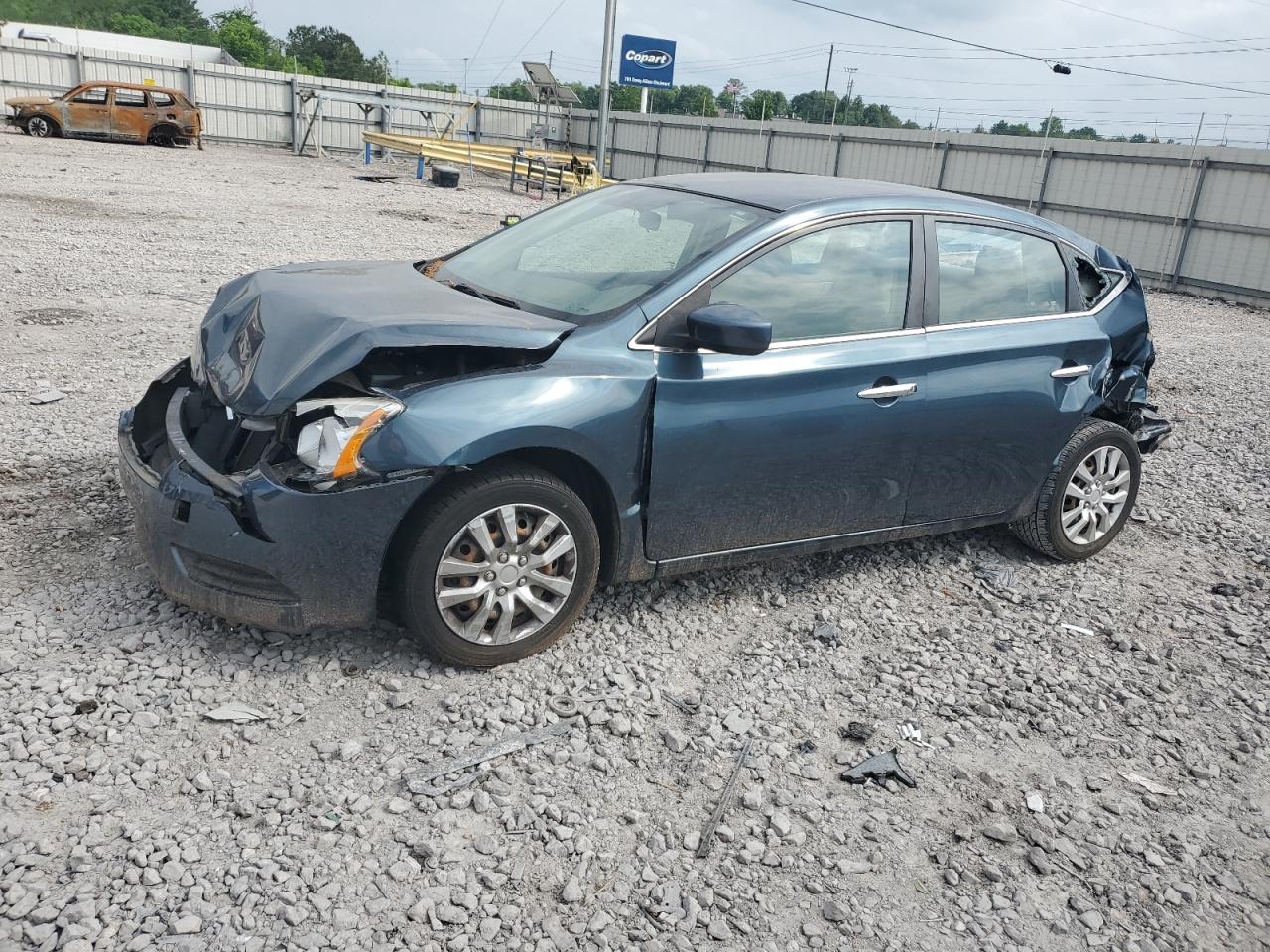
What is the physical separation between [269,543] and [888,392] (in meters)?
2.48

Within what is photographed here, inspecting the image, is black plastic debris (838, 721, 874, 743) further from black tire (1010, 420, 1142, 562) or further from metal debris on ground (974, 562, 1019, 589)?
black tire (1010, 420, 1142, 562)

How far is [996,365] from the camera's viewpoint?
448cm

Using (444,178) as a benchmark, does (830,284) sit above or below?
above

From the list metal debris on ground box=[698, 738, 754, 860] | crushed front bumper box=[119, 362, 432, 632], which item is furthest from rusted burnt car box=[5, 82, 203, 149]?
metal debris on ground box=[698, 738, 754, 860]

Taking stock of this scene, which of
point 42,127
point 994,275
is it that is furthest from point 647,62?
point 994,275

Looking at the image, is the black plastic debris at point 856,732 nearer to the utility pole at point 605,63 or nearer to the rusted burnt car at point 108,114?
the utility pole at point 605,63

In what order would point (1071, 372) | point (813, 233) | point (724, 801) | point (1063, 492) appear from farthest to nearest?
point (1063, 492), point (1071, 372), point (813, 233), point (724, 801)

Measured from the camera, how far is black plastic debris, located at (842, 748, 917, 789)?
332 centimetres

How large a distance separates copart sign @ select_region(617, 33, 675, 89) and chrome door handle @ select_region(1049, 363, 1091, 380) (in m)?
35.5

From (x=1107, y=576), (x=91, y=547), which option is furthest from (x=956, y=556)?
(x=91, y=547)

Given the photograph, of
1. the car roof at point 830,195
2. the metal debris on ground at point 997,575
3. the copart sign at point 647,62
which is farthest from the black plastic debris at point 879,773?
the copart sign at point 647,62

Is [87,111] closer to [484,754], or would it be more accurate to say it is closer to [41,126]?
[41,126]

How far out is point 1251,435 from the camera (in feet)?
26.6

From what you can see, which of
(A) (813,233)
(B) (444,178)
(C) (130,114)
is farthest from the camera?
(C) (130,114)
